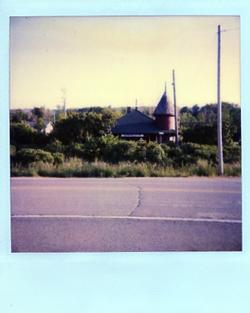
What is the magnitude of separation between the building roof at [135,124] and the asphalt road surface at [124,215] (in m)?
0.28

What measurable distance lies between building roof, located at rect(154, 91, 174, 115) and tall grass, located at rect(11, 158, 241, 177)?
296 millimetres

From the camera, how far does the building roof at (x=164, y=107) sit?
244 centimetres

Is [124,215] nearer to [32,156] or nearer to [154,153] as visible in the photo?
[154,153]

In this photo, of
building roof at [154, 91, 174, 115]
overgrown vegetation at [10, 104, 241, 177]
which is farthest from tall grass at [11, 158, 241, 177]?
building roof at [154, 91, 174, 115]

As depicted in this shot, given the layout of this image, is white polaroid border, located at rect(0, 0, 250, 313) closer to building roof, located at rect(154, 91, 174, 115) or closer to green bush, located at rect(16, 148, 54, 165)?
green bush, located at rect(16, 148, 54, 165)

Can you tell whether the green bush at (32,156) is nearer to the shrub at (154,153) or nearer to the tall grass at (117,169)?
the tall grass at (117,169)

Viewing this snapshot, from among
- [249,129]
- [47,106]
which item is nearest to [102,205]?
[47,106]

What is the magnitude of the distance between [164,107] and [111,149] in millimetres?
378

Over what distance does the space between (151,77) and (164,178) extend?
57 cm

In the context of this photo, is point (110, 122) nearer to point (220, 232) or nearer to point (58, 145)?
point (58, 145)

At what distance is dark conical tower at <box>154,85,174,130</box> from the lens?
8.07 ft

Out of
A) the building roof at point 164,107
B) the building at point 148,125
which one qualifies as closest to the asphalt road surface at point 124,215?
the building at point 148,125

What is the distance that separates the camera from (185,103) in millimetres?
2492

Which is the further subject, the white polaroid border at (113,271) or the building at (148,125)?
the building at (148,125)
